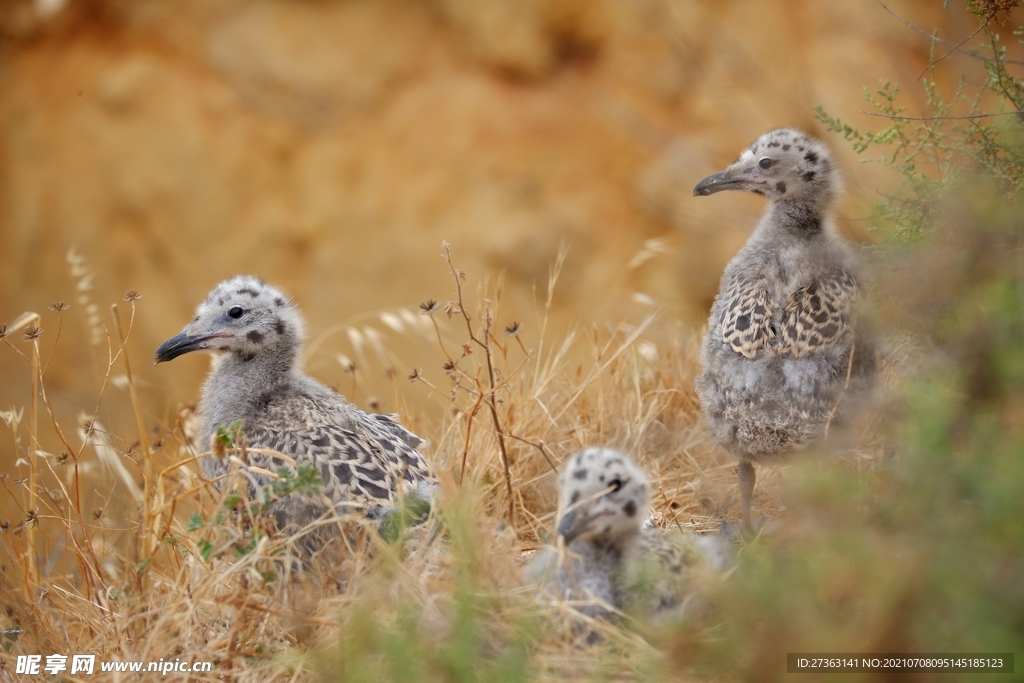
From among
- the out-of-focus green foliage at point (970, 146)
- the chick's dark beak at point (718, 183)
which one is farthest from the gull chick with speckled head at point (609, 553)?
the chick's dark beak at point (718, 183)

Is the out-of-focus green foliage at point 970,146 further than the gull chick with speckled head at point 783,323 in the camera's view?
No

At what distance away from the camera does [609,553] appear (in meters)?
3.01

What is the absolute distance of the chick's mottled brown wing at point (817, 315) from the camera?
11.8 ft

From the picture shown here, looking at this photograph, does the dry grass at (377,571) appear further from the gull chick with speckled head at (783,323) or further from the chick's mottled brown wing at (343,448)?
the gull chick with speckled head at (783,323)

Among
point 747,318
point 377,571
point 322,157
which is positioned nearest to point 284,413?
point 377,571

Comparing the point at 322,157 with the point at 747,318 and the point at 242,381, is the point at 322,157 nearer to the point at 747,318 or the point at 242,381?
the point at 242,381

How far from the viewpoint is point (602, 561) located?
3.00 meters

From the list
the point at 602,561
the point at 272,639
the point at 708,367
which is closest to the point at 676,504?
the point at 708,367

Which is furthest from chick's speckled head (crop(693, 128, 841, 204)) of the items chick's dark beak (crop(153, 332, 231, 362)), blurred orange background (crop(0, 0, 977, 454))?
blurred orange background (crop(0, 0, 977, 454))

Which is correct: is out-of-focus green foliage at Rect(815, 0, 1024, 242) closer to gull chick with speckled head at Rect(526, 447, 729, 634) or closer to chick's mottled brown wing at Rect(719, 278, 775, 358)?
chick's mottled brown wing at Rect(719, 278, 775, 358)

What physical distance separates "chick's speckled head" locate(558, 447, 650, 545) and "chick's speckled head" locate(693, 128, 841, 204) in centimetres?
161

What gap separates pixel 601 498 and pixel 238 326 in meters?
1.85

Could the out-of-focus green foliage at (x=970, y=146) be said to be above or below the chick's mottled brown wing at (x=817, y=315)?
above

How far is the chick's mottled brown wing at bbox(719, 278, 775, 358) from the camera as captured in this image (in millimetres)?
3662
